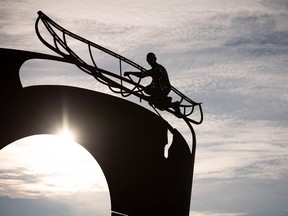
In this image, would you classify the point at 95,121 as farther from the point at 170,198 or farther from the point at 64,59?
the point at 170,198

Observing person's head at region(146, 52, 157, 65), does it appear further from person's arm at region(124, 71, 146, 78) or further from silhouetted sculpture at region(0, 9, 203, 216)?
person's arm at region(124, 71, 146, 78)

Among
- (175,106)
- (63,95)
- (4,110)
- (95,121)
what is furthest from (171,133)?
(4,110)

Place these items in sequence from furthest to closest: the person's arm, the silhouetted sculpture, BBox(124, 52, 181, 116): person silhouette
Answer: BBox(124, 52, 181, 116): person silhouette → the person's arm → the silhouetted sculpture

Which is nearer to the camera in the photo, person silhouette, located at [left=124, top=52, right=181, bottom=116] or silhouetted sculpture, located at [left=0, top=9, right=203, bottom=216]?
silhouetted sculpture, located at [left=0, top=9, right=203, bottom=216]

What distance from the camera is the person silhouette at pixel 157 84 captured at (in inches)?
505

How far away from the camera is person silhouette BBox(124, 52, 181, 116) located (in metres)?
12.8

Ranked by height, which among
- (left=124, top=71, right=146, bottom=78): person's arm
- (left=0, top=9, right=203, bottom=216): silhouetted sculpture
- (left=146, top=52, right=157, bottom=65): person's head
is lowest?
(left=0, top=9, right=203, bottom=216): silhouetted sculpture

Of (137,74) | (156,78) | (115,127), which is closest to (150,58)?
(156,78)

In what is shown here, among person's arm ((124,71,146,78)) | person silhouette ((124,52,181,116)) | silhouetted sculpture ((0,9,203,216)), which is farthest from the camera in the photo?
person silhouette ((124,52,181,116))

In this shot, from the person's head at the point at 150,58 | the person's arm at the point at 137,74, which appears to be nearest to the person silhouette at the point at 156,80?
the person's head at the point at 150,58

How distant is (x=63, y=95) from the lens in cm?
1130

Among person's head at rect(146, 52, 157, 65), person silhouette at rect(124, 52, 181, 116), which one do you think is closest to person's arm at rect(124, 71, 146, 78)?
person silhouette at rect(124, 52, 181, 116)

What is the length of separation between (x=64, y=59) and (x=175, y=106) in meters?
3.80

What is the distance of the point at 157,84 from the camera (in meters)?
12.9
